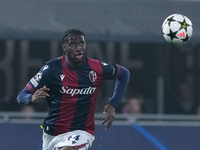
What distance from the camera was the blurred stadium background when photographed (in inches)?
376

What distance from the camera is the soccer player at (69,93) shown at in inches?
280

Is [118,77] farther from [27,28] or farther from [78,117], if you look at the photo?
[27,28]

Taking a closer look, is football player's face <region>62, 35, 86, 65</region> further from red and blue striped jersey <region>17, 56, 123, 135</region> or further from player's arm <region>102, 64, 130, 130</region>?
player's arm <region>102, 64, 130, 130</region>

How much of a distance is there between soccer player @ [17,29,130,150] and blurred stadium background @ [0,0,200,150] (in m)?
2.22

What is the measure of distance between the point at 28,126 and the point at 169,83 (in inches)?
139

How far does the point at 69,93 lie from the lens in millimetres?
7203

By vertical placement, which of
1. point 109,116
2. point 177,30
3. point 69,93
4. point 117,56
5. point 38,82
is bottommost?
point 117,56

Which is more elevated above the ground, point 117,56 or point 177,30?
point 177,30

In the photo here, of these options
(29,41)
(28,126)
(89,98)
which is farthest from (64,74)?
(29,41)

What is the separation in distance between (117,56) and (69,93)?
530 cm

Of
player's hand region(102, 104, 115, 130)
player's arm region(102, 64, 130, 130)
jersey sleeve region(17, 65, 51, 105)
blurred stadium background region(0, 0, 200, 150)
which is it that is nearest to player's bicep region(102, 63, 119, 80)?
player's arm region(102, 64, 130, 130)

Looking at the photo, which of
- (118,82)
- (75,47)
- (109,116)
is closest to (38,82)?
(75,47)

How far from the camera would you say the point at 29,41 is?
1229 centimetres

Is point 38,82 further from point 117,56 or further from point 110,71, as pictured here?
point 117,56
